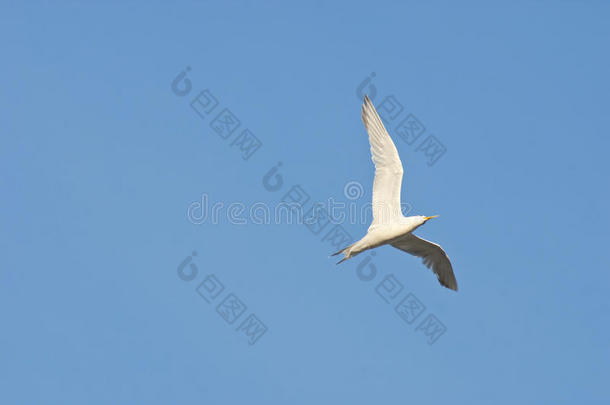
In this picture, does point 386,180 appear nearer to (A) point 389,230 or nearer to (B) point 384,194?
(B) point 384,194

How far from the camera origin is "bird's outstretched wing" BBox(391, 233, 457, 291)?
28188 millimetres

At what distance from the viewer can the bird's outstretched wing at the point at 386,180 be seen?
86.1ft

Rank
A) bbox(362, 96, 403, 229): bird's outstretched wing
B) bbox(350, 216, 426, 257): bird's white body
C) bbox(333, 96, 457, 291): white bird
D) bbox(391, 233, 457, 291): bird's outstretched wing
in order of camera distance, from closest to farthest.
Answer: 1. bbox(350, 216, 426, 257): bird's white body
2. bbox(333, 96, 457, 291): white bird
3. bbox(362, 96, 403, 229): bird's outstretched wing
4. bbox(391, 233, 457, 291): bird's outstretched wing

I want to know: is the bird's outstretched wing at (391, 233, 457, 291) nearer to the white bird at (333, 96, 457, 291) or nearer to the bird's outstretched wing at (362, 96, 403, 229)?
the white bird at (333, 96, 457, 291)

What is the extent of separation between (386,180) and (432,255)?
4.02m

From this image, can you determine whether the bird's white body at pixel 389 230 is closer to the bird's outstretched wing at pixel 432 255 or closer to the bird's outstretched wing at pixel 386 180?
the bird's outstretched wing at pixel 386 180

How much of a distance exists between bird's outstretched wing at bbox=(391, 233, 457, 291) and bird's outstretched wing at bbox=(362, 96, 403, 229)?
1771 millimetres

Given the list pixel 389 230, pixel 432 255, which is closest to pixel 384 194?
pixel 389 230

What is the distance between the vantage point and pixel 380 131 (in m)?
26.4

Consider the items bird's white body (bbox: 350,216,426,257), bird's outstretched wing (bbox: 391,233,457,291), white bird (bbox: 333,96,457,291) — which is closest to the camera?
bird's white body (bbox: 350,216,426,257)

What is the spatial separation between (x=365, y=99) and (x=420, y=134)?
203cm

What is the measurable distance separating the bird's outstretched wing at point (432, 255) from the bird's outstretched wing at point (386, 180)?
1.77 meters

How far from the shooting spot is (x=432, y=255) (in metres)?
28.9

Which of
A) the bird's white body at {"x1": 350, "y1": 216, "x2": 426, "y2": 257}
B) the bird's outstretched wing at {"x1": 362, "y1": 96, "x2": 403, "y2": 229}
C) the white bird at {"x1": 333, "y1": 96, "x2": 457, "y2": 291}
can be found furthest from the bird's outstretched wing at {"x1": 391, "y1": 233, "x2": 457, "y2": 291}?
the bird's outstretched wing at {"x1": 362, "y1": 96, "x2": 403, "y2": 229}
